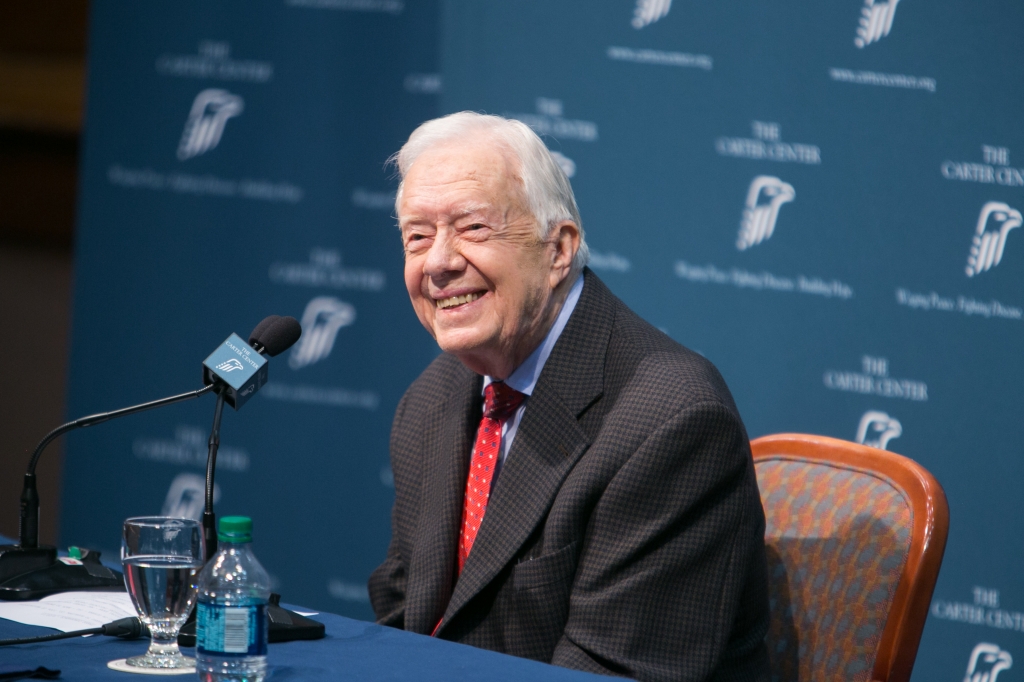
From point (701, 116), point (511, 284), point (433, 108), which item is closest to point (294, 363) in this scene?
point (433, 108)

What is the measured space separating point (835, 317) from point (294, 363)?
2.08 metres

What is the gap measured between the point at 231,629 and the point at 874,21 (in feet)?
9.31

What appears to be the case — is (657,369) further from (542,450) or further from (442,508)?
(442,508)

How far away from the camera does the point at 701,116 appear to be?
139 inches

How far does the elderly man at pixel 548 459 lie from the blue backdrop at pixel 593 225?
1419mm

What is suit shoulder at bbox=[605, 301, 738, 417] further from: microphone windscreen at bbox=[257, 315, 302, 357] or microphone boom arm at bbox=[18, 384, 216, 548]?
microphone boom arm at bbox=[18, 384, 216, 548]

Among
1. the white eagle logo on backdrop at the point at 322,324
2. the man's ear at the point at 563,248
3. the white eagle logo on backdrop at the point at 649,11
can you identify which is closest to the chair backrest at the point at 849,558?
the man's ear at the point at 563,248

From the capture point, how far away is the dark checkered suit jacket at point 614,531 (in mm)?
1706

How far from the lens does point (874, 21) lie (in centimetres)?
330

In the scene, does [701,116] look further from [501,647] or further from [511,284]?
[501,647]

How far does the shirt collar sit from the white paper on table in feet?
2.69

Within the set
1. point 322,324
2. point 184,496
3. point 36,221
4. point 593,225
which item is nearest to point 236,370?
point 593,225

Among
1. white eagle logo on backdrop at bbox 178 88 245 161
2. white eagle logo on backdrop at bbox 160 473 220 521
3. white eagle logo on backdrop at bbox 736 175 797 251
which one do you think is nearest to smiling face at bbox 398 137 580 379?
white eagle logo on backdrop at bbox 736 175 797 251

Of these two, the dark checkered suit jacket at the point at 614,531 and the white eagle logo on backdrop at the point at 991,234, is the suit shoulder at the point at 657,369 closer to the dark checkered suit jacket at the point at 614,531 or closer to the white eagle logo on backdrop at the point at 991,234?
the dark checkered suit jacket at the point at 614,531
